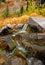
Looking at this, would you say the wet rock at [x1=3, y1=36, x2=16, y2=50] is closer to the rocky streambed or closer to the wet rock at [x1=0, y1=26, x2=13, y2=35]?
the rocky streambed

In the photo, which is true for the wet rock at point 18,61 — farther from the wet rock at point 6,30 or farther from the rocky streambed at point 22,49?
the wet rock at point 6,30

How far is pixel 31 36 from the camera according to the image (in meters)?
7.95

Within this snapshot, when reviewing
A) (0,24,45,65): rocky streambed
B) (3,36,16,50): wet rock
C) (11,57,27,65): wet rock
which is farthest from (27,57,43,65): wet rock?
(3,36,16,50): wet rock

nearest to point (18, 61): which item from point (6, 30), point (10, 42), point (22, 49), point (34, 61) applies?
point (34, 61)

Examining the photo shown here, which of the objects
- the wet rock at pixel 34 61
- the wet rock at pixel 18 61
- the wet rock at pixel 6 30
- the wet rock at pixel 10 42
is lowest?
the wet rock at pixel 6 30

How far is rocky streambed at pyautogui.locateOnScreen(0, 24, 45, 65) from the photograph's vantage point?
6.72 metres

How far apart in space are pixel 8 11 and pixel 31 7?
158cm

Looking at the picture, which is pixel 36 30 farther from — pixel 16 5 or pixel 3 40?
pixel 16 5

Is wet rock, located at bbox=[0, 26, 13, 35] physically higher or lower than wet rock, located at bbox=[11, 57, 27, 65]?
lower

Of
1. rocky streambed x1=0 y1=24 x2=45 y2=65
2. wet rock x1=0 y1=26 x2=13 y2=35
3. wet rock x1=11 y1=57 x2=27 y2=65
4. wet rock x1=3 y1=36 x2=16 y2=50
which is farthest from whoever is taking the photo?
wet rock x1=0 y1=26 x2=13 y2=35

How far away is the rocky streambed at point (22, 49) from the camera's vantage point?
672cm

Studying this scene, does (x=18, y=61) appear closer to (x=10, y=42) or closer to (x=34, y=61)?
(x=34, y=61)

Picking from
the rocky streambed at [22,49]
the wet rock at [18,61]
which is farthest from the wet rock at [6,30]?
the wet rock at [18,61]

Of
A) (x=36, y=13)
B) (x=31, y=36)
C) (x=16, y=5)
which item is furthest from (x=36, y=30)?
(x=16, y=5)
